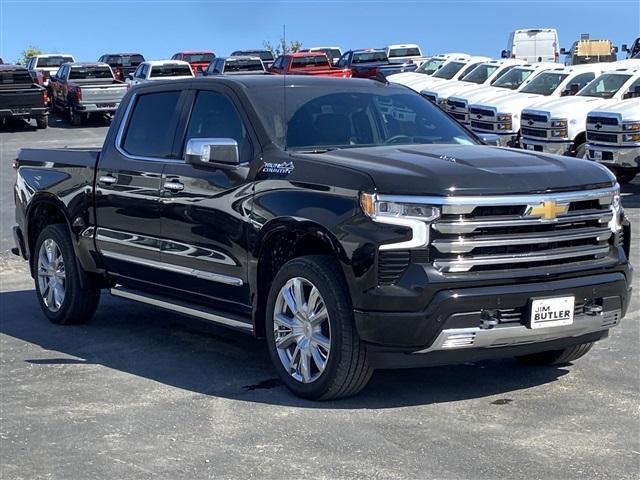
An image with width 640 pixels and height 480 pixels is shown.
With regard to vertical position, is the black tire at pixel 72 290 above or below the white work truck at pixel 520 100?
below

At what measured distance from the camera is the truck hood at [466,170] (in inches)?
232

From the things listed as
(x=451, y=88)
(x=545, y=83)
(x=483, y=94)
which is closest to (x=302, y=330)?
(x=545, y=83)

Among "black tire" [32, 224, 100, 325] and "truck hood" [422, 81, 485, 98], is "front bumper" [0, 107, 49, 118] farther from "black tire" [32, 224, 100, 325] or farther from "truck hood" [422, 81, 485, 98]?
"black tire" [32, 224, 100, 325]

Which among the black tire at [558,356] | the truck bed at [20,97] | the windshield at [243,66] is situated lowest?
the black tire at [558,356]

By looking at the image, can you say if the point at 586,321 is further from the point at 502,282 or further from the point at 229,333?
the point at 229,333

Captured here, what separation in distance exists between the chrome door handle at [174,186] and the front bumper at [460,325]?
6.19 ft

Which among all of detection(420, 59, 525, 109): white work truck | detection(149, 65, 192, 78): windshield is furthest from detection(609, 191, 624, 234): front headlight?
detection(149, 65, 192, 78): windshield

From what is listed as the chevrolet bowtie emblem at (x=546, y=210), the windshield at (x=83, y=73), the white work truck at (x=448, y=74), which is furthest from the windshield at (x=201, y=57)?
the chevrolet bowtie emblem at (x=546, y=210)

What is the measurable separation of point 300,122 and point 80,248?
91.8 inches

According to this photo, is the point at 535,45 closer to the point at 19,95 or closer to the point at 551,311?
the point at 19,95

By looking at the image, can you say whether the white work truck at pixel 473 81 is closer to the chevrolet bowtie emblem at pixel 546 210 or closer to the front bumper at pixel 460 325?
the chevrolet bowtie emblem at pixel 546 210

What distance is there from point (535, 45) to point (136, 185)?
38608 millimetres

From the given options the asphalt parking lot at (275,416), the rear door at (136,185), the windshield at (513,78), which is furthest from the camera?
the windshield at (513,78)

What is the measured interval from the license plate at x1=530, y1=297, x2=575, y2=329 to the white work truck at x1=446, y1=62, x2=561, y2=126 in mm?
17188
